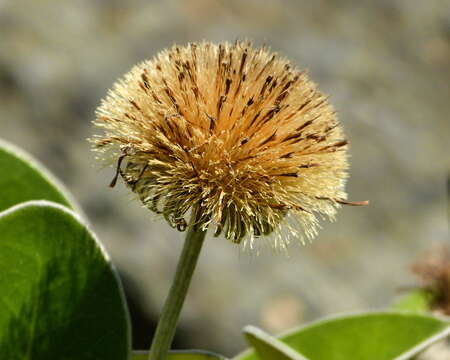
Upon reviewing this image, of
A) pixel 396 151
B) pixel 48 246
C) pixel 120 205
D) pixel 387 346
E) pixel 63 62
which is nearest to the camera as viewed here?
pixel 48 246

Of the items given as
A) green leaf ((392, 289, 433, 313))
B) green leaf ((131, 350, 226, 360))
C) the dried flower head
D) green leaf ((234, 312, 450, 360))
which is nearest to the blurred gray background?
green leaf ((392, 289, 433, 313))

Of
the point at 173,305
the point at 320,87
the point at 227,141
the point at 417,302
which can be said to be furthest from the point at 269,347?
the point at 320,87

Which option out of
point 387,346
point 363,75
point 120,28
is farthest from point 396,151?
point 387,346

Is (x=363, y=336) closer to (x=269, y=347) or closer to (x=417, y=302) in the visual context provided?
(x=269, y=347)

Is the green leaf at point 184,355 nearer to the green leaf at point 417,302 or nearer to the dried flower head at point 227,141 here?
the dried flower head at point 227,141

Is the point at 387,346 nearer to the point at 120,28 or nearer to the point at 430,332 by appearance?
the point at 430,332

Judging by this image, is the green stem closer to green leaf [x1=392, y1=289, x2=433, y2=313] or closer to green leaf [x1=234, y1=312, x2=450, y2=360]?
green leaf [x1=234, y1=312, x2=450, y2=360]

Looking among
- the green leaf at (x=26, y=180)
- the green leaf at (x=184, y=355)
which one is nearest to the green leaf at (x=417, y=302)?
the green leaf at (x=184, y=355)

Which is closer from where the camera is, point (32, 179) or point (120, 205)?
point (32, 179)
